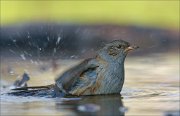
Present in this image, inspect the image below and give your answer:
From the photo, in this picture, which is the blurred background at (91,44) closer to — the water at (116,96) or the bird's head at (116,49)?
the water at (116,96)

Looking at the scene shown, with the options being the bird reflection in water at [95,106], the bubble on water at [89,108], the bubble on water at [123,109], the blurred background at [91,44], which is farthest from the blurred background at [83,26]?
the bubble on water at [123,109]

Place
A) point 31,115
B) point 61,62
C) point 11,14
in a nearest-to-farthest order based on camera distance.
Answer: point 31,115, point 61,62, point 11,14

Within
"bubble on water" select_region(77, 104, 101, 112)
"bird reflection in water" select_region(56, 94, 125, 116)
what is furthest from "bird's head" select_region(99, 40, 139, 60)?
"bubble on water" select_region(77, 104, 101, 112)

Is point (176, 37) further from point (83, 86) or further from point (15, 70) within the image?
point (83, 86)

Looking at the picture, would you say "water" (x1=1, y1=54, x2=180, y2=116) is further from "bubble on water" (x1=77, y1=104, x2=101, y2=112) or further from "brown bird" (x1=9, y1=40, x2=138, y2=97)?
"brown bird" (x1=9, y1=40, x2=138, y2=97)

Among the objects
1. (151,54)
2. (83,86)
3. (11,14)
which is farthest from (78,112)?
(11,14)

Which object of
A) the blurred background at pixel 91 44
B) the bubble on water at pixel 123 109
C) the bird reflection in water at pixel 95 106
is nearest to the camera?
the bird reflection in water at pixel 95 106
